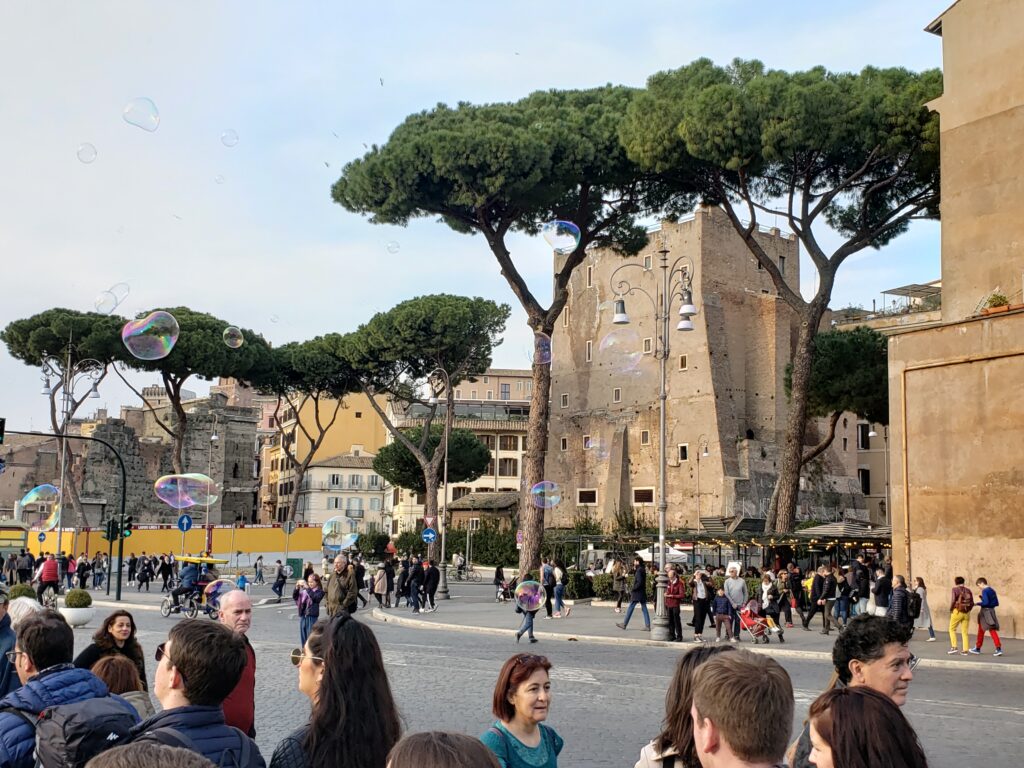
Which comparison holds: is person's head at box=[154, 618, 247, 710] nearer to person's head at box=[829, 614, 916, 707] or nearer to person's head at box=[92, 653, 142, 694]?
person's head at box=[92, 653, 142, 694]

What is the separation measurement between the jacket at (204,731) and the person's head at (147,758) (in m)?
1.39

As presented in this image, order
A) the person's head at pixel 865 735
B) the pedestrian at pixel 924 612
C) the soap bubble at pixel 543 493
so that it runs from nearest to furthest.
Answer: the person's head at pixel 865 735, the pedestrian at pixel 924 612, the soap bubble at pixel 543 493

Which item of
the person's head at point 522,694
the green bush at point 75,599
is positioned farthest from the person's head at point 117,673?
the green bush at point 75,599

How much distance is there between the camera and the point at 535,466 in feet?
89.1

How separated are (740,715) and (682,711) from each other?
0.70 metres

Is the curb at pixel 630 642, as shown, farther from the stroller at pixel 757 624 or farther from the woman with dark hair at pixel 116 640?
the woman with dark hair at pixel 116 640

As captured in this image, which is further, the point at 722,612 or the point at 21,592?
the point at 722,612

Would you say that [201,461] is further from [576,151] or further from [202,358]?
[576,151]

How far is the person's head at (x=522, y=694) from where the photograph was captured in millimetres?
4086

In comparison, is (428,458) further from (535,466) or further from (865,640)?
(865,640)

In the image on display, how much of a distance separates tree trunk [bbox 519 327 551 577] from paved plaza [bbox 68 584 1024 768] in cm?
398

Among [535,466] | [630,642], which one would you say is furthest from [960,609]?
[535,466]

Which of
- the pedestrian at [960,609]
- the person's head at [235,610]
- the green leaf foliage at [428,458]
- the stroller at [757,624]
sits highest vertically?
the green leaf foliage at [428,458]

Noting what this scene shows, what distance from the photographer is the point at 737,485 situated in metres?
52.3
